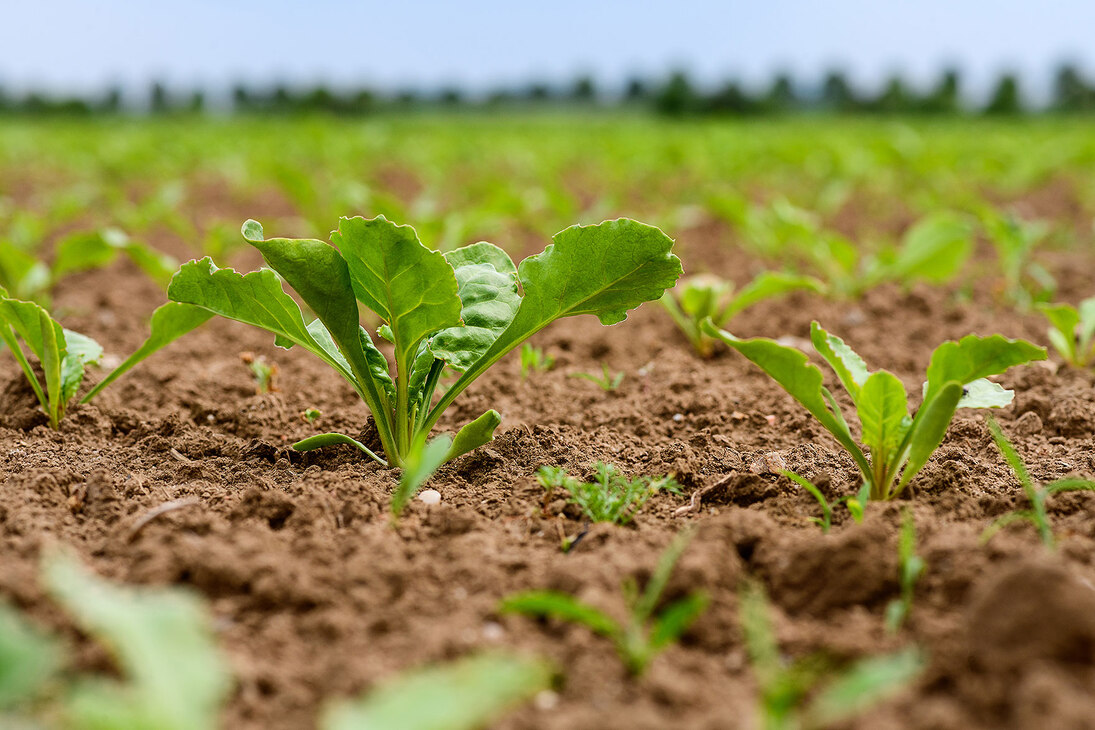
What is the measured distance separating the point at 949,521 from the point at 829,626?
0.46 metres

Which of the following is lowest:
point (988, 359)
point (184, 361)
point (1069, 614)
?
point (184, 361)

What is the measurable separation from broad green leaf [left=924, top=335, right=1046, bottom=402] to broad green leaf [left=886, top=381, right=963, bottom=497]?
5 cm

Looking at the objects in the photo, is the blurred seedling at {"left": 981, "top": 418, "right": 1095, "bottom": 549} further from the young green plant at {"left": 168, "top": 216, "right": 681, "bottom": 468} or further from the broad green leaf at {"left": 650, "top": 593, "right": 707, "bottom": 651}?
the young green plant at {"left": 168, "top": 216, "right": 681, "bottom": 468}

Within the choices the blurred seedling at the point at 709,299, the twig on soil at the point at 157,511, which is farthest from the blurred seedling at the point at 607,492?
the blurred seedling at the point at 709,299

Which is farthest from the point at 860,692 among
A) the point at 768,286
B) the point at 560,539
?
the point at 768,286

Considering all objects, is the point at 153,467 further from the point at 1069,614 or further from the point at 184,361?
the point at 1069,614

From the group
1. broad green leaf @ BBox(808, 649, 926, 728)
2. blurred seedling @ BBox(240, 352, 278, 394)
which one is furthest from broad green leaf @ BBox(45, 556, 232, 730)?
blurred seedling @ BBox(240, 352, 278, 394)

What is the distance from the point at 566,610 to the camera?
113 cm

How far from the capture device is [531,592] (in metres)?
1.30

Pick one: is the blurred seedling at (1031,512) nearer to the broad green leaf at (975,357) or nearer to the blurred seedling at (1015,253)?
the broad green leaf at (975,357)

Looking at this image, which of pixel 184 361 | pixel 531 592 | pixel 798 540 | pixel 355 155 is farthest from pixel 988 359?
pixel 355 155

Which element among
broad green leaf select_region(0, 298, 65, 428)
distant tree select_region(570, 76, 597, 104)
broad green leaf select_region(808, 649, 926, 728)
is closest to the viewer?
broad green leaf select_region(808, 649, 926, 728)

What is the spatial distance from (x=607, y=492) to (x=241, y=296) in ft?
2.58

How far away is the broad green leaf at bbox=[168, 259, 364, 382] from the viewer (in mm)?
1683
